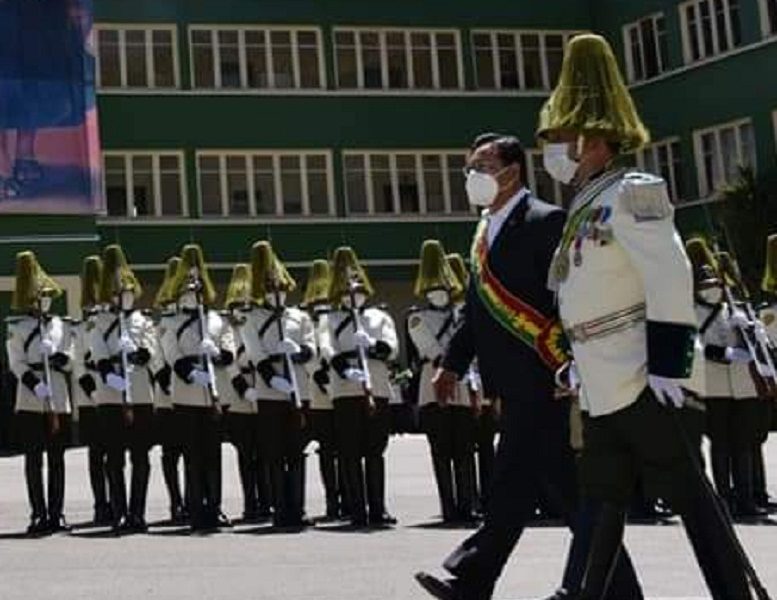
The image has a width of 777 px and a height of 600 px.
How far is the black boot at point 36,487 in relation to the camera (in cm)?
1416

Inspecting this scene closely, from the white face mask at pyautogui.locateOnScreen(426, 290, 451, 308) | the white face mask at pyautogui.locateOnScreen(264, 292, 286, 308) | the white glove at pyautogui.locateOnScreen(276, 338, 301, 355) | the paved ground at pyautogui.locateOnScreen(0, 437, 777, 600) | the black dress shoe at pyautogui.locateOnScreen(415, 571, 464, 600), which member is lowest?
the paved ground at pyautogui.locateOnScreen(0, 437, 777, 600)

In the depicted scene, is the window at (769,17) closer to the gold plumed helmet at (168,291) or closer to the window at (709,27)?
the window at (709,27)

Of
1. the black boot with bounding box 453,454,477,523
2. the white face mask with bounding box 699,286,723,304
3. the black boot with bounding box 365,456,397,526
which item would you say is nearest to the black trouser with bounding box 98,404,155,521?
the black boot with bounding box 365,456,397,526

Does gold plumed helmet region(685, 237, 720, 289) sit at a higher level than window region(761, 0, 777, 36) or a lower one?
lower

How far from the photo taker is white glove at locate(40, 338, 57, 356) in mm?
14203

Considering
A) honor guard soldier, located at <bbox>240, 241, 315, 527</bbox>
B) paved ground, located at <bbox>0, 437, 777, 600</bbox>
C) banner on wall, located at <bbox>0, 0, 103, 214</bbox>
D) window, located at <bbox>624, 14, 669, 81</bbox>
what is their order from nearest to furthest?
1. paved ground, located at <bbox>0, 437, 777, 600</bbox>
2. honor guard soldier, located at <bbox>240, 241, 315, 527</bbox>
3. banner on wall, located at <bbox>0, 0, 103, 214</bbox>
4. window, located at <bbox>624, 14, 669, 81</bbox>

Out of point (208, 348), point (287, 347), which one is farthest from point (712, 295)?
point (208, 348)

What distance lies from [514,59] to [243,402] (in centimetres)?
2963

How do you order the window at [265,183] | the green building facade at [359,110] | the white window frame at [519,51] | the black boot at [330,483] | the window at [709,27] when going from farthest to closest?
the white window frame at [519,51] < the window at [265,183] < the window at [709,27] < the green building facade at [359,110] < the black boot at [330,483]

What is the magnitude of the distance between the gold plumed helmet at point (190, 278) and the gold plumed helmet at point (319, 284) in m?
0.94

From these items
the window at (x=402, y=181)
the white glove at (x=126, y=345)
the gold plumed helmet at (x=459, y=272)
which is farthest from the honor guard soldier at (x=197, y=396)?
the window at (x=402, y=181)

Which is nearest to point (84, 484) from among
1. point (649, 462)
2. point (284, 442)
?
point (284, 442)

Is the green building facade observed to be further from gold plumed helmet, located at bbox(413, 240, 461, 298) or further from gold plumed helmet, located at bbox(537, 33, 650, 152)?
gold plumed helmet, located at bbox(537, 33, 650, 152)

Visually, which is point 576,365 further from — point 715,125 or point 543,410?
point 715,125
